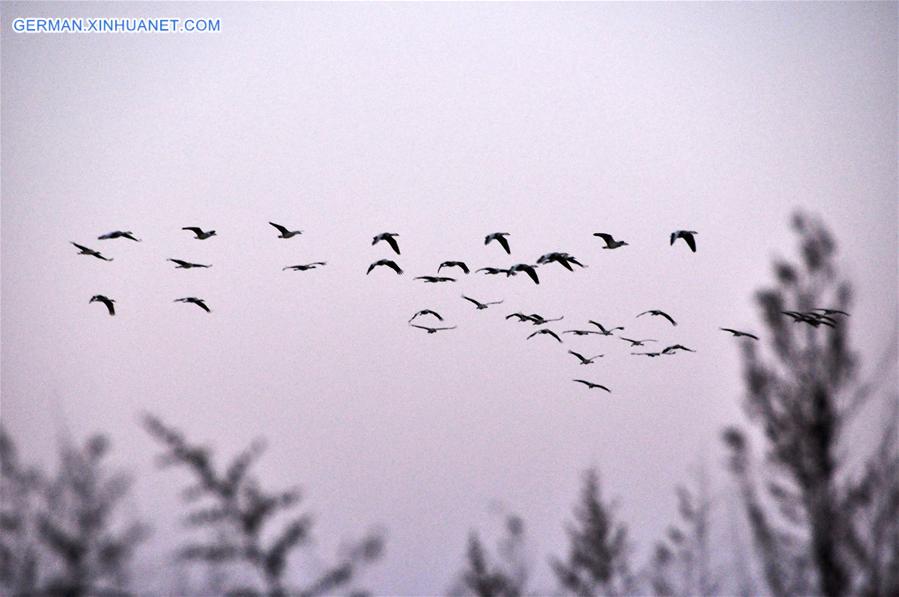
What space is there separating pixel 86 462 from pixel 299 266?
16.1ft

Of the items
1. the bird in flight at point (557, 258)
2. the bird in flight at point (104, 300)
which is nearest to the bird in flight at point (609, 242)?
the bird in flight at point (557, 258)

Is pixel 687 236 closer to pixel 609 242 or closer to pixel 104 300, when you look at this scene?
pixel 609 242

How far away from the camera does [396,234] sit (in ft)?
59.1

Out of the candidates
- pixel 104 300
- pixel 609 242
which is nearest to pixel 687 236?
pixel 609 242

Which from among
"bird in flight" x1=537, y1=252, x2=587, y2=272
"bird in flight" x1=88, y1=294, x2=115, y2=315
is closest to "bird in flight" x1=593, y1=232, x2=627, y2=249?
Result: "bird in flight" x1=537, y1=252, x2=587, y2=272

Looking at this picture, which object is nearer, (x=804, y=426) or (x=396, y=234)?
(x=396, y=234)

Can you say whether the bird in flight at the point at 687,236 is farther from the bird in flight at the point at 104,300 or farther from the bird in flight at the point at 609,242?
the bird in flight at the point at 104,300

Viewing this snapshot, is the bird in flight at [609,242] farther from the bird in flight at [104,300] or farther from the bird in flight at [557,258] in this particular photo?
the bird in flight at [104,300]

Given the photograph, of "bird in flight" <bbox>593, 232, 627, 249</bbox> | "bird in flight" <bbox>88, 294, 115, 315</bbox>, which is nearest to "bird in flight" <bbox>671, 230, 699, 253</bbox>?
"bird in flight" <bbox>593, 232, 627, 249</bbox>

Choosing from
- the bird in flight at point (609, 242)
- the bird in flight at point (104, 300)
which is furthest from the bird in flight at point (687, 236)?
the bird in flight at point (104, 300)

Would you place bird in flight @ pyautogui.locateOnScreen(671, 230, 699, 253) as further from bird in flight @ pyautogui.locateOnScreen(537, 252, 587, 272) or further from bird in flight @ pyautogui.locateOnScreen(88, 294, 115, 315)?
bird in flight @ pyautogui.locateOnScreen(88, 294, 115, 315)

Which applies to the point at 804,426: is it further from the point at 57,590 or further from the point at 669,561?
the point at 57,590

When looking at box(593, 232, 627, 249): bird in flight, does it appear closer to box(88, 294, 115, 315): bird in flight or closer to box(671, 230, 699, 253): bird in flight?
box(671, 230, 699, 253): bird in flight

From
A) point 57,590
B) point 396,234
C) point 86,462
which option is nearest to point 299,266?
point 396,234
